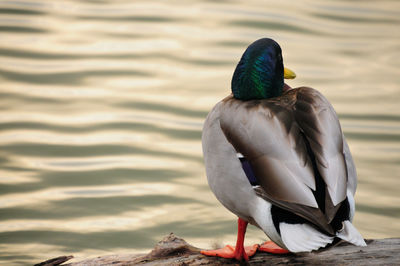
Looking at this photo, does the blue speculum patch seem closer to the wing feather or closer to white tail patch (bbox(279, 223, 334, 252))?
the wing feather

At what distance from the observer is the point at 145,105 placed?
769cm

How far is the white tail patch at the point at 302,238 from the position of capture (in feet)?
10.5

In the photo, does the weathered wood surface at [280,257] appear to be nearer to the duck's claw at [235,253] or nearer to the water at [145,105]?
the duck's claw at [235,253]

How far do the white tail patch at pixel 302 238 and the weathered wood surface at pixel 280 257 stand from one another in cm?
53

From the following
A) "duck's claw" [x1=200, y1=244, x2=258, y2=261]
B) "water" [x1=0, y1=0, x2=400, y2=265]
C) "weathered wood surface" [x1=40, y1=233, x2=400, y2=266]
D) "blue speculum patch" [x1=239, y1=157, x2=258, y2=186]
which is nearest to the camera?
"blue speculum patch" [x1=239, y1=157, x2=258, y2=186]

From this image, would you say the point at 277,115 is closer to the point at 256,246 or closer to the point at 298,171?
the point at 298,171

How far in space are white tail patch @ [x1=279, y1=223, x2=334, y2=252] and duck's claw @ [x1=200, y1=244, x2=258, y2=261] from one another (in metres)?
0.61

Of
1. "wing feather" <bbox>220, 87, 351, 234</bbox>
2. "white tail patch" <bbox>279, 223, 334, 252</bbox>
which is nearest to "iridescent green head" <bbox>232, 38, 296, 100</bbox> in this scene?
"wing feather" <bbox>220, 87, 351, 234</bbox>

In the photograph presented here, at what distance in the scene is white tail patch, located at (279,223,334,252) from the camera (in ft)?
10.5

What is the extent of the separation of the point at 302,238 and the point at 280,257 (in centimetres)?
69

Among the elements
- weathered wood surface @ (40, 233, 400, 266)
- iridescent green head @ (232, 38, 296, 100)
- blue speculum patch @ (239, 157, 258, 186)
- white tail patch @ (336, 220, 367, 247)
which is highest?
iridescent green head @ (232, 38, 296, 100)

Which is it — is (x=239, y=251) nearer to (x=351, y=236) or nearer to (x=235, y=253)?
(x=235, y=253)

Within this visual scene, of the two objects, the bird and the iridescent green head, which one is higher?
the iridescent green head

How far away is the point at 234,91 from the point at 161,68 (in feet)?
14.6
